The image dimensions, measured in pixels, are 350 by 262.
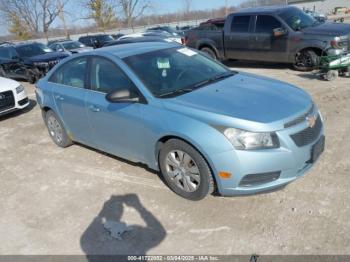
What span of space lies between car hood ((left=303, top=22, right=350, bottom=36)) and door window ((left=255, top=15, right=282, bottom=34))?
91cm

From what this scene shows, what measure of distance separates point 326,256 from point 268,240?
0.49 meters

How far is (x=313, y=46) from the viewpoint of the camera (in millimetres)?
9516

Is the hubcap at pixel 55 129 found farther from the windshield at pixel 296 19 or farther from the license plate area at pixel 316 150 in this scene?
the windshield at pixel 296 19

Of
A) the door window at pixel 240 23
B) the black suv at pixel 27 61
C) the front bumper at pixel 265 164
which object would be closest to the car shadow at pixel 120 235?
the front bumper at pixel 265 164

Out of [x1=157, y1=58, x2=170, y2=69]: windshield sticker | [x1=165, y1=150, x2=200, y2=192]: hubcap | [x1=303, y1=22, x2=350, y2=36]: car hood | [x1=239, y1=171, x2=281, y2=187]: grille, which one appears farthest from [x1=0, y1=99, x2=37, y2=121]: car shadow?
[x1=303, y1=22, x2=350, y2=36]: car hood

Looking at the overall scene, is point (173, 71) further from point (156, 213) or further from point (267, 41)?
point (267, 41)

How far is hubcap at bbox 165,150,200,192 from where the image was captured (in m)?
3.75

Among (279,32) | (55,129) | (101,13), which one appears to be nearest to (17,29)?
(101,13)

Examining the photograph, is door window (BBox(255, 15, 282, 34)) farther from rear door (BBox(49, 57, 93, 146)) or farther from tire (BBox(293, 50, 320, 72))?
rear door (BBox(49, 57, 93, 146))

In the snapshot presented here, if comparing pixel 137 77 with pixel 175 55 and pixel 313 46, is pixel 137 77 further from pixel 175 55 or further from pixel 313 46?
pixel 313 46

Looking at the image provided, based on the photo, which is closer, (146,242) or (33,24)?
→ (146,242)

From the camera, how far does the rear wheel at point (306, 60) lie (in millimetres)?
9578

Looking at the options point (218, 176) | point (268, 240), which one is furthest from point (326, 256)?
point (218, 176)

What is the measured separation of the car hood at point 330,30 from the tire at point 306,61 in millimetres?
552
